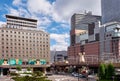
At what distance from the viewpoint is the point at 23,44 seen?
575 feet

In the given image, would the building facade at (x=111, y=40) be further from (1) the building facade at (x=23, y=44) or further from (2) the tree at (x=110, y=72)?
(2) the tree at (x=110, y=72)

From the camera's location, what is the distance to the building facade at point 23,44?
166625 mm

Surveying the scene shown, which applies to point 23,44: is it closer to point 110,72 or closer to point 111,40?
point 111,40

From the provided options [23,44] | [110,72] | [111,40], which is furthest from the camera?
[111,40]

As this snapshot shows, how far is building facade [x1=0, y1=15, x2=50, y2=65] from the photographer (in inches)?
6560

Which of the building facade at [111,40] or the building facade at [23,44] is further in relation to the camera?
the building facade at [111,40]

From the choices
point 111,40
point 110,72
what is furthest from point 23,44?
point 110,72

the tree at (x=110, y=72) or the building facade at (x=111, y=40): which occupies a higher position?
the building facade at (x=111, y=40)

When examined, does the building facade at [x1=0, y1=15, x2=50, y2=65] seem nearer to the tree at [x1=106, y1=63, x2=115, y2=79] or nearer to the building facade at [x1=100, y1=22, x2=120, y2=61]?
the building facade at [x1=100, y1=22, x2=120, y2=61]

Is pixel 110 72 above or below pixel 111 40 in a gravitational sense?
below

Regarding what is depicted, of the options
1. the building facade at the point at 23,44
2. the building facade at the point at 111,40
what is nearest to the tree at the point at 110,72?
the building facade at the point at 23,44

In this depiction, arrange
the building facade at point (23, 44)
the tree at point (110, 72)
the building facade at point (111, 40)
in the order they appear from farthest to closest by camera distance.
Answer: the building facade at point (111, 40)
the building facade at point (23, 44)
the tree at point (110, 72)

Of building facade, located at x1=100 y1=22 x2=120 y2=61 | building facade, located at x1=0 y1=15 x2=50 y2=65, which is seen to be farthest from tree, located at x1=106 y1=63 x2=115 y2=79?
building facade, located at x1=100 y1=22 x2=120 y2=61

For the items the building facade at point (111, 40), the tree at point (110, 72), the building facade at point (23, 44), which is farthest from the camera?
the building facade at point (111, 40)
